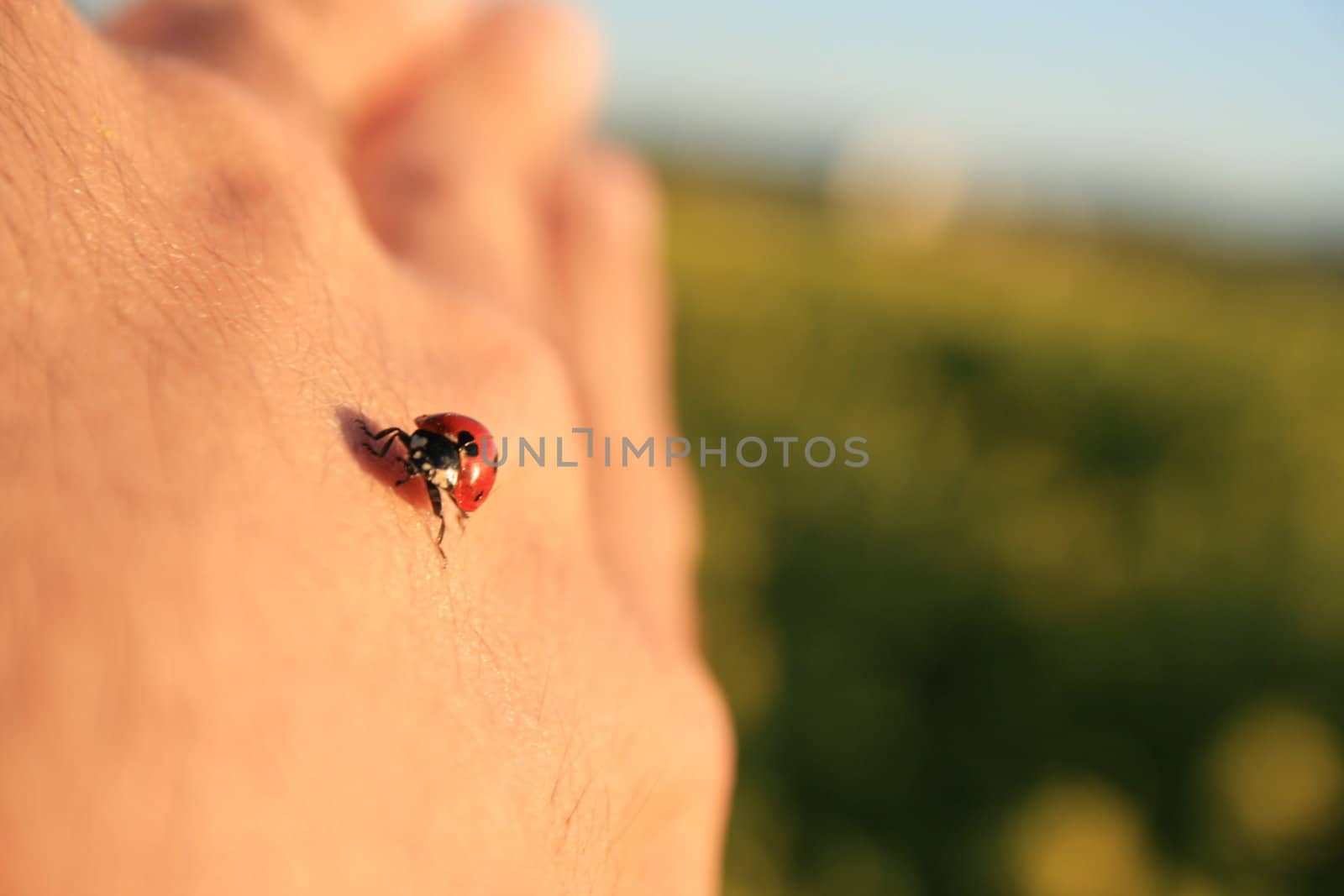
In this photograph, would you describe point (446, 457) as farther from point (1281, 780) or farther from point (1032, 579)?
point (1032, 579)

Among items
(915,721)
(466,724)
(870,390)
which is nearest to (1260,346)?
(870,390)

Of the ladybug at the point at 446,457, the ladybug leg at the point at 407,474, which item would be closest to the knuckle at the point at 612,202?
the ladybug at the point at 446,457

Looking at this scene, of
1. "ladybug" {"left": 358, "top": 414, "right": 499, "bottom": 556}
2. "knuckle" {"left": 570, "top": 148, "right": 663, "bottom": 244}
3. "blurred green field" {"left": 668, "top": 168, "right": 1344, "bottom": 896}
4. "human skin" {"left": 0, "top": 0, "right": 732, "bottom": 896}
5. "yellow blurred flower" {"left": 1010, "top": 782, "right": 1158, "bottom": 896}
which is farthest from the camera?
"blurred green field" {"left": 668, "top": 168, "right": 1344, "bottom": 896}

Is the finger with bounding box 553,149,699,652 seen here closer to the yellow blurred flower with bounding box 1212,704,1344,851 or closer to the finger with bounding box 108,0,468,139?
the finger with bounding box 108,0,468,139

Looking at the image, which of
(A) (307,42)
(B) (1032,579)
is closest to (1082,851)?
(B) (1032,579)

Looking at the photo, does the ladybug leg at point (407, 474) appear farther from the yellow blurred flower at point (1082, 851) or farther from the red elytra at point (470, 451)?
the yellow blurred flower at point (1082, 851)

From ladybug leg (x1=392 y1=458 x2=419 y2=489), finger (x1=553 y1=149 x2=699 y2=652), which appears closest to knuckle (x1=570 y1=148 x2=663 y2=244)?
finger (x1=553 y1=149 x2=699 y2=652)

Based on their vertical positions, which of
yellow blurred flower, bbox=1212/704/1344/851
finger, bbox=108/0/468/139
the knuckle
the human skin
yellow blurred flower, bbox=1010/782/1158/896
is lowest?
yellow blurred flower, bbox=1010/782/1158/896
